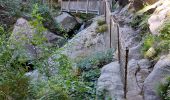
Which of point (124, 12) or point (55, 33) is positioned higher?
point (124, 12)

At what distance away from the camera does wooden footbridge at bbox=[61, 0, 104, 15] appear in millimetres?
19042

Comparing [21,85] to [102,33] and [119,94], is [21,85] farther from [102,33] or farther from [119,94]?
[102,33]

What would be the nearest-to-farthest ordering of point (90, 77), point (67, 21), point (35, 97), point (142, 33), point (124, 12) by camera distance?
point (35, 97) → point (90, 77) → point (142, 33) → point (124, 12) → point (67, 21)

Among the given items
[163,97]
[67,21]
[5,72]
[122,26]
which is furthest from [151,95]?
[67,21]

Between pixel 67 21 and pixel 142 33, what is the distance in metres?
9.30

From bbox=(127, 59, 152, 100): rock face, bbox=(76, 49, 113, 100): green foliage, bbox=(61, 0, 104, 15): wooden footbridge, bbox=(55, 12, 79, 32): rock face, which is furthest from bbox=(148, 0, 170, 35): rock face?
bbox=(55, 12, 79, 32): rock face

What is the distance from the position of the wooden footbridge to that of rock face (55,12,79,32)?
24.6 inches

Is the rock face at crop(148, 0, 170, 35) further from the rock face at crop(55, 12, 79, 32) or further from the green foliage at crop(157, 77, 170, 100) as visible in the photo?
the rock face at crop(55, 12, 79, 32)

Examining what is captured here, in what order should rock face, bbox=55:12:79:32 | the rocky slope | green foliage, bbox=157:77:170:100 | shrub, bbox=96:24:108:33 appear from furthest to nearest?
1. rock face, bbox=55:12:79:32
2. shrub, bbox=96:24:108:33
3. the rocky slope
4. green foliage, bbox=157:77:170:100

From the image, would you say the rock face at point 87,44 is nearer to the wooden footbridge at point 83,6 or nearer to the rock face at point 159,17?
the rock face at point 159,17

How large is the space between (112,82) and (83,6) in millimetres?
12715

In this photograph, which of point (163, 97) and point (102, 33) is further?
point (102, 33)

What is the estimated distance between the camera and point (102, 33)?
15.0 m

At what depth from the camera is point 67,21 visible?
21.0 meters
